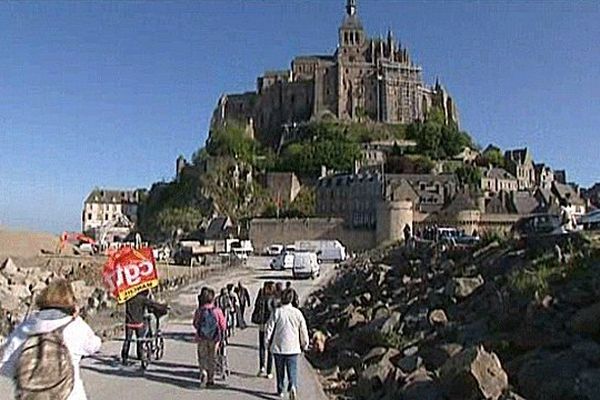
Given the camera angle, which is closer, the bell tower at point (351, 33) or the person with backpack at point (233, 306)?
the person with backpack at point (233, 306)

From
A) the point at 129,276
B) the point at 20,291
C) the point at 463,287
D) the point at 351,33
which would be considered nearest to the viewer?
the point at 129,276

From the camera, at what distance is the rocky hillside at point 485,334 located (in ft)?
27.8

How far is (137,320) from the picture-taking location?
46.2 ft

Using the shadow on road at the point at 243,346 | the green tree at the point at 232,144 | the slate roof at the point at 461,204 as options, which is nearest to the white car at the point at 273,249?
the slate roof at the point at 461,204

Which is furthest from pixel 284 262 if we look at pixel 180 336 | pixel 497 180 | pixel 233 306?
pixel 497 180

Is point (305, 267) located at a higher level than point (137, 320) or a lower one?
higher

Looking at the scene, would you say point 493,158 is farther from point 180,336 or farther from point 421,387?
point 421,387

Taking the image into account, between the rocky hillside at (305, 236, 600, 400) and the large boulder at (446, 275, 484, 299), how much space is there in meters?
0.02

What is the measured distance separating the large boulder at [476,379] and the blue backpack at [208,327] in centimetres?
436

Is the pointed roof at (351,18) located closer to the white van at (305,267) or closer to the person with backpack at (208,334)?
the white van at (305,267)

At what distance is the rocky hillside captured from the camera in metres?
8.47

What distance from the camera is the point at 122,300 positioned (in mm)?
14242

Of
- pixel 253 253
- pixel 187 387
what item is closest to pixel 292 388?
pixel 187 387

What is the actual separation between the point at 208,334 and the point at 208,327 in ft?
0.37
